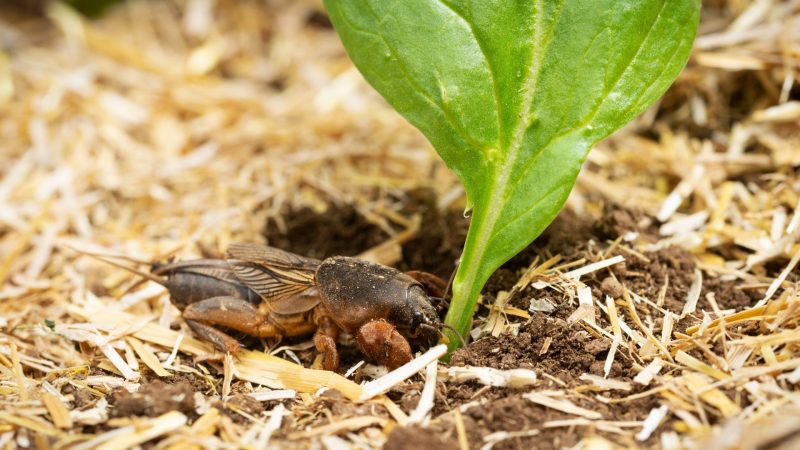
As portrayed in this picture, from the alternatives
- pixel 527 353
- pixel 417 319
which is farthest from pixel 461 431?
pixel 417 319

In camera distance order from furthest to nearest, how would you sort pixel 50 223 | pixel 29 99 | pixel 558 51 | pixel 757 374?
pixel 29 99 → pixel 50 223 → pixel 558 51 → pixel 757 374

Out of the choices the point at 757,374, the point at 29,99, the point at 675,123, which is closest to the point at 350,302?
the point at 757,374

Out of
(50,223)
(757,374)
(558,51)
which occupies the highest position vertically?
(558,51)

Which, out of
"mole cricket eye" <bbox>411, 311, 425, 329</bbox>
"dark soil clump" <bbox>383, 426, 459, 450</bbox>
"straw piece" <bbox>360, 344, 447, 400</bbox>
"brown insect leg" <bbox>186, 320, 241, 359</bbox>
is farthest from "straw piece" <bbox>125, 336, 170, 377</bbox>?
"dark soil clump" <bbox>383, 426, 459, 450</bbox>

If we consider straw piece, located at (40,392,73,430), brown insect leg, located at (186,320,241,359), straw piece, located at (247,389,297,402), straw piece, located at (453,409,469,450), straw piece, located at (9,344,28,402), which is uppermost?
straw piece, located at (453,409,469,450)

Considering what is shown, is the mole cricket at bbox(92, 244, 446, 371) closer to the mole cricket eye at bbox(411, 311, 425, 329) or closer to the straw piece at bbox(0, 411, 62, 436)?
the mole cricket eye at bbox(411, 311, 425, 329)

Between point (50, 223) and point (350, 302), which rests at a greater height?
point (350, 302)

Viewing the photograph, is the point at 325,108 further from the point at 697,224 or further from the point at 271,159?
the point at 697,224
